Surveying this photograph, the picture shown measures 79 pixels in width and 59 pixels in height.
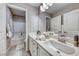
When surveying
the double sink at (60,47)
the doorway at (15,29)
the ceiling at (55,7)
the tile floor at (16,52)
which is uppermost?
the ceiling at (55,7)

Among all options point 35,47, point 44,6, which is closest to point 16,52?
point 35,47

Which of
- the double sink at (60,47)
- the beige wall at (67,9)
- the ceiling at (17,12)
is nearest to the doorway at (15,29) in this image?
the ceiling at (17,12)

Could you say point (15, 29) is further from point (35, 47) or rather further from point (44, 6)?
point (44, 6)

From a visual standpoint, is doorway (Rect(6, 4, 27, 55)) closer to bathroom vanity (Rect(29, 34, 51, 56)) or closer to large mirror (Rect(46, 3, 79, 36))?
bathroom vanity (Rect(29, 34, 51, 56))

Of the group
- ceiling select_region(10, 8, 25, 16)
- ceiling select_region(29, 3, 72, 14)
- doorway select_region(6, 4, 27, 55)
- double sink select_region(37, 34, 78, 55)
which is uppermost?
ceiling select_region(29, 3, 72, 14)

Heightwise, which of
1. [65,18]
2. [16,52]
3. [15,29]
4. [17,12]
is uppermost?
[17,12]

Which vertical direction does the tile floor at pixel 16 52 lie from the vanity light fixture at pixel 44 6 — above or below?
below

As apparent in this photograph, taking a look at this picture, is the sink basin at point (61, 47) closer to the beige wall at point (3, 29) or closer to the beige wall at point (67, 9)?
the beige wall at point (67, 9)

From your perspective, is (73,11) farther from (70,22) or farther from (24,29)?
(24,29)

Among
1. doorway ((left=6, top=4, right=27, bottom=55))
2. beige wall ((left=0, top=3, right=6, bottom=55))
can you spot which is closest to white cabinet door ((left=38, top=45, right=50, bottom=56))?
doorway ((left=6, top=4, right=27, bottom=55))

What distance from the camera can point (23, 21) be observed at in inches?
52.6

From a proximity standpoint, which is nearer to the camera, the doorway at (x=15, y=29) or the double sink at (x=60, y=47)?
the double sink at (x=60, y=47)

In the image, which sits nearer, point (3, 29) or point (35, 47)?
point (3, 29)

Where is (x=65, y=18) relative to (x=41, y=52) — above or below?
above
